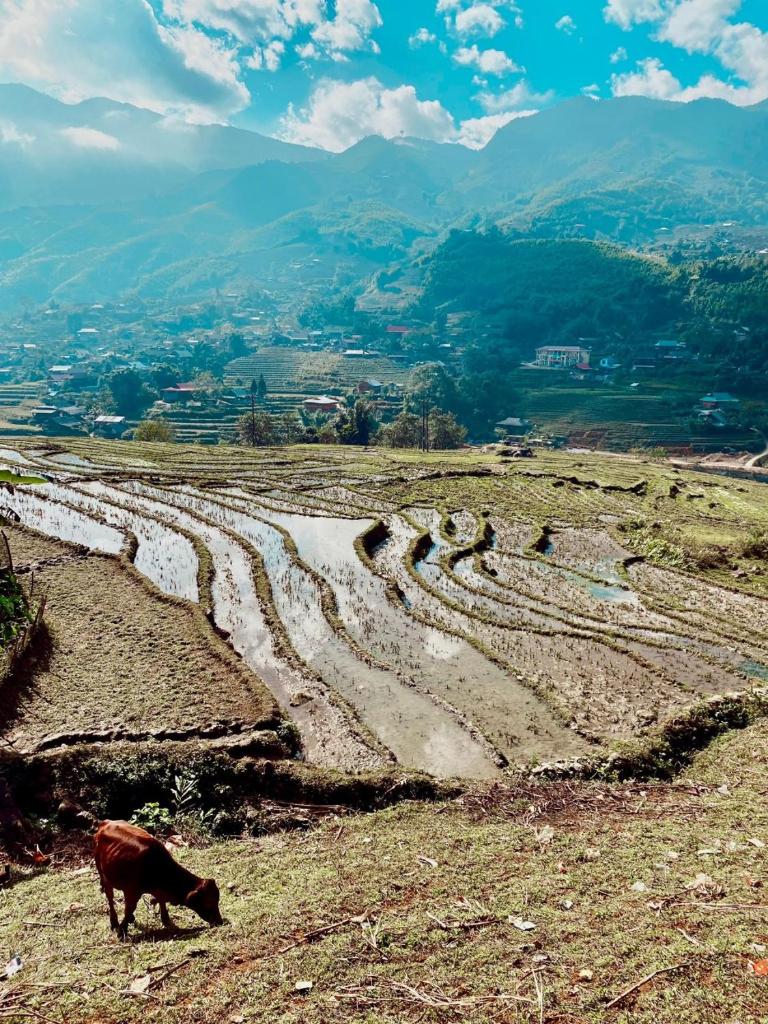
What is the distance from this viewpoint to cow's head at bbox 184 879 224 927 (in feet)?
20.0

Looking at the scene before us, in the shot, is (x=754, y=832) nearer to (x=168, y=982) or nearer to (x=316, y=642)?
(x=168, y=982)

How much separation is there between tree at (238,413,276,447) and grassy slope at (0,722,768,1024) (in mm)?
70555

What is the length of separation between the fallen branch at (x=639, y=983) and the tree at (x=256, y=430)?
2933 inches

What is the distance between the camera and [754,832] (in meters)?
8.29

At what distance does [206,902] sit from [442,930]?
247cm

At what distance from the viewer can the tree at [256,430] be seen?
76.4 meters

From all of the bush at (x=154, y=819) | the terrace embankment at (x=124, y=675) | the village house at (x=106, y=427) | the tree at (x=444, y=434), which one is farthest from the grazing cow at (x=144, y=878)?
the village house at (x=106, y=427)

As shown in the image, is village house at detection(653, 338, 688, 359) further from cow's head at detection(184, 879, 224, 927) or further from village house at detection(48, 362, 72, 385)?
village house at detection(48, 362, 72, 385)

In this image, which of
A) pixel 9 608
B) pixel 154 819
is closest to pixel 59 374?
pixel 9 608

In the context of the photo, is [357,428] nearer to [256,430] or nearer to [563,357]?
[256,430]

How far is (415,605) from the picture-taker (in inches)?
822

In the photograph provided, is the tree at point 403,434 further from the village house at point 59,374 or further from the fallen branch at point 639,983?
the village house at point 59,374

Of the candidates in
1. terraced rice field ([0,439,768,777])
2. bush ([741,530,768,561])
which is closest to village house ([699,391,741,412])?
terraced rice field ([0,439,768,777])

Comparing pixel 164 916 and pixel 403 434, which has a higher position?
pixel 403 434
